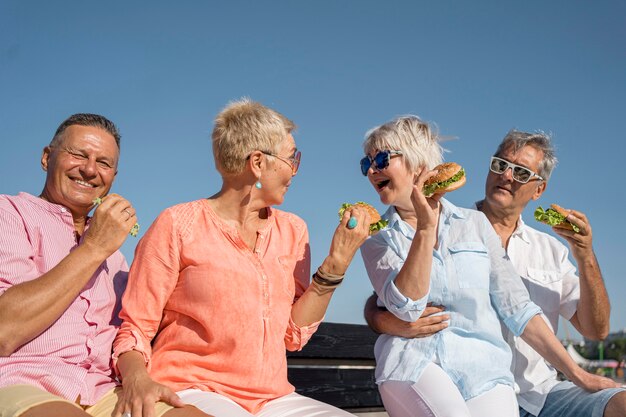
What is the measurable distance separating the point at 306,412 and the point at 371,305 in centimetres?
106

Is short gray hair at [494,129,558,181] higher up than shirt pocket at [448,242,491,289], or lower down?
higher up

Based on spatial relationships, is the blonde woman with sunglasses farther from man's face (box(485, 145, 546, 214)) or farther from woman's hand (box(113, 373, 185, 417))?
woman's hand (box(113, 373, 185, 417))

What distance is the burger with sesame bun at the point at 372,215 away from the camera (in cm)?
411

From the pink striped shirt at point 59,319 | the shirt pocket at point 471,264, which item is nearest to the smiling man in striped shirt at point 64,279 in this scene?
the pink striped shirt at point 59,319

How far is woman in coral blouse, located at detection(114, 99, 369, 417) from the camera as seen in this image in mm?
3439

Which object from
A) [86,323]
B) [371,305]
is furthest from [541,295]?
[86,323]

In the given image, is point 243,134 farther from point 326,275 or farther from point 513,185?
point 513,185

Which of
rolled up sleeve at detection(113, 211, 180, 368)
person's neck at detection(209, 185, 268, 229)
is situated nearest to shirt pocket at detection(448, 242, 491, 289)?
person's neck at detection(209, 185, 268, 229)

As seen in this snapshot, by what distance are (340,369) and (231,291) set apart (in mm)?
2432

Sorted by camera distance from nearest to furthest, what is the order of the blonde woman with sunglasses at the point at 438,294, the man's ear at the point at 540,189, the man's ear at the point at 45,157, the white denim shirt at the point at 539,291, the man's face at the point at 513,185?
the blonde woman with sunglasses at the point at 438,294 → the man's ear at the point at 45,157 → the white denim shirt at the point at 539,291 → the man's face at the point at 513,185 → the man's ear at the point at 540,189

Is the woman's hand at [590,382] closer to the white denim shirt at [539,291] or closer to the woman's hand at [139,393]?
the white denim shirt at [539,291]

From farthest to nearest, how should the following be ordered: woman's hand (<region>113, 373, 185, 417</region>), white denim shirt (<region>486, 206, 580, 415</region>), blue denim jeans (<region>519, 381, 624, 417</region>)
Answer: white denim shirt (<region>486, 206, 580, 415</region>) → blue denim jeans (<region>519, 381, 624, 417</region>) → woman's hand (<region>113, 373, 185, 417</region>)

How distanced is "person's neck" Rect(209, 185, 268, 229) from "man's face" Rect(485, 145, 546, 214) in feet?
6.56

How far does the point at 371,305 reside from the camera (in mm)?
4367
